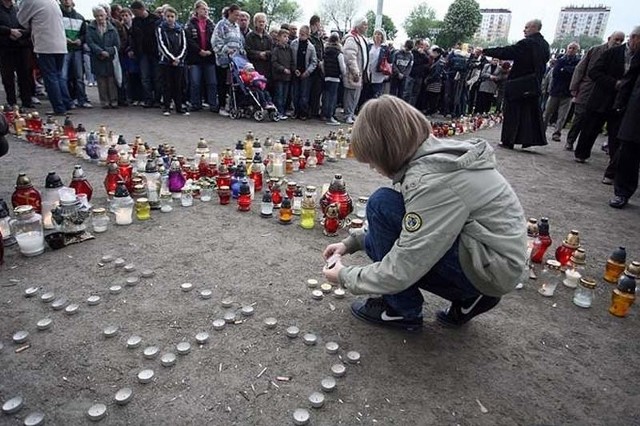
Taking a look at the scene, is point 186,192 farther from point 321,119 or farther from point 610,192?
point 321,119

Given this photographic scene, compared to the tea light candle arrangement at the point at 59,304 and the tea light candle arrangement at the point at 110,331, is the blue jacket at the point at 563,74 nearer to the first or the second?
the tea light candle arrangement at the point at 110,331

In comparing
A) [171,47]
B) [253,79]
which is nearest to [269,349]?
[253,79]

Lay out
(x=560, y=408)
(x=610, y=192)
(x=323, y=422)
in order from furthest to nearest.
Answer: (x=610, y=192)
(x=560, y=408)
(x=323, y=422)

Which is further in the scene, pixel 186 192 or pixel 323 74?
pixel 323 74

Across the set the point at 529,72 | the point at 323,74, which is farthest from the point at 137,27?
the point at 529,72

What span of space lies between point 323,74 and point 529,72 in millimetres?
4874

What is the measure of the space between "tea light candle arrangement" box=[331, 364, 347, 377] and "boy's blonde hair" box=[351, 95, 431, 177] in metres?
1.11

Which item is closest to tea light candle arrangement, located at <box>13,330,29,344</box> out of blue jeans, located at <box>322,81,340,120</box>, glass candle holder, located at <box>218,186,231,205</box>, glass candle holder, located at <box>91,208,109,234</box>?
glass candle holder, located at <box>91,208,109,234</box>

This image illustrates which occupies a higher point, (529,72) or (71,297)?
(529,72)

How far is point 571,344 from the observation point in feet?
8.37

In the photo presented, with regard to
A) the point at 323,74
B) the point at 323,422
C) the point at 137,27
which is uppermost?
the point at 137,27

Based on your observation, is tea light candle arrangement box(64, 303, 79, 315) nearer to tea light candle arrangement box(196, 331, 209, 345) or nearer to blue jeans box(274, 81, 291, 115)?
tea light candle arrangement box(196, 331, 209, 345)

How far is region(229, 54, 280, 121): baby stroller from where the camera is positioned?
9297mm

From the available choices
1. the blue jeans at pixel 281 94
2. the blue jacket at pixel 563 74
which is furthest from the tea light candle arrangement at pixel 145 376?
the blue jacket at pixel 563 74
